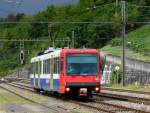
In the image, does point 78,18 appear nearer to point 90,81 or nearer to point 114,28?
point 114,28

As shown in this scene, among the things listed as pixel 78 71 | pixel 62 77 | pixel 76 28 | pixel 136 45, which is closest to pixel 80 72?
pixel 78 71

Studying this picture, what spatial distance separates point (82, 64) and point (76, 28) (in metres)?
86.5

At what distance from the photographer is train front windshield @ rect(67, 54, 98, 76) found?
34875 millimetres

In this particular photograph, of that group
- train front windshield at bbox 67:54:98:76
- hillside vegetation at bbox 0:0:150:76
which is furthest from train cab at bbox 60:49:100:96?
hillside vegetation at bbox 0:0:150:76

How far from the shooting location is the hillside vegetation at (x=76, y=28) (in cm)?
11525

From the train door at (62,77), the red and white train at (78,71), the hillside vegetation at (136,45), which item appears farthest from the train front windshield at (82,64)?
the hillside vegetation at (136,45)

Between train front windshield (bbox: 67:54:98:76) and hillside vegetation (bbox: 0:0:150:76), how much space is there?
1962 inches

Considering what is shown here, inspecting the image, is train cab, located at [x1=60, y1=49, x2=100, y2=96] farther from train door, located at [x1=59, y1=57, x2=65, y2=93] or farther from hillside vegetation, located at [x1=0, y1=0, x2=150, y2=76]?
hillside vegetation, located at [x1=0, y1=0, x2=150, y2=76]

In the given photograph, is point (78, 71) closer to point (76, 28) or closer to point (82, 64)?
point (82, 64)

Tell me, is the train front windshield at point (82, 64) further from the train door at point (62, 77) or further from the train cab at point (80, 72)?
the train door at point (62, 77)

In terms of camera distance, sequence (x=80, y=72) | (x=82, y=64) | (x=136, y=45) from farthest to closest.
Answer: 1. (x=136, y=45)
2. (x=82, y=64)
3. (x=80, y=72)

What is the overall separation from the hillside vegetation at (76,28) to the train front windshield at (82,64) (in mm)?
49834

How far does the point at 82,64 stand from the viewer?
35.0m

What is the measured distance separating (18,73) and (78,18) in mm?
18291
